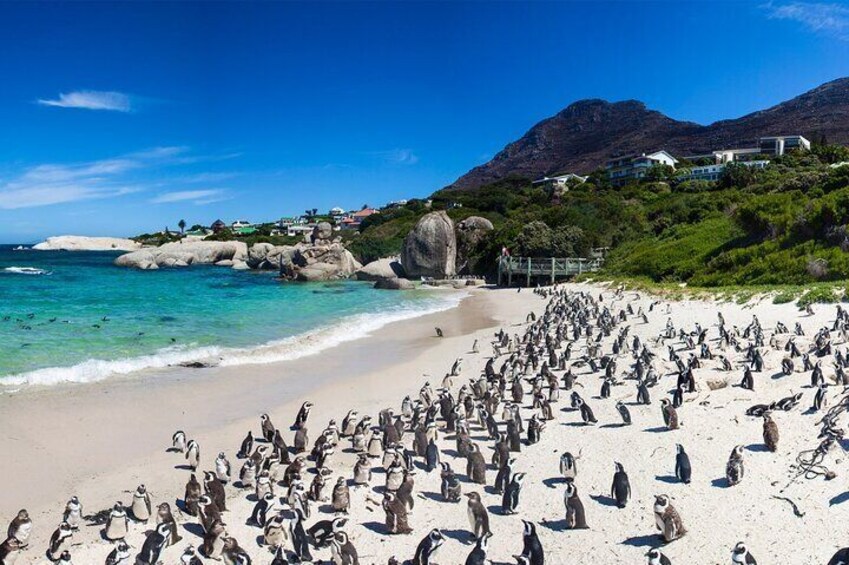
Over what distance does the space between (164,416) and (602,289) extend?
27.7 m

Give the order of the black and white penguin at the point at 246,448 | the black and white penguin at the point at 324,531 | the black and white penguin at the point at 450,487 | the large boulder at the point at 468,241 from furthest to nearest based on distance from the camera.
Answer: the large boulder at the point at 468,241 < the black and white penguin at the point at 246,448 < the black and white penguin at the point at 450,487 < the black and white penguin at the point at 324,531

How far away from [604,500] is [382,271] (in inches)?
1752

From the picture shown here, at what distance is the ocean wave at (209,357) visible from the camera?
16422mm

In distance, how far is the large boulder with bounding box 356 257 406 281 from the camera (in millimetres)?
51719

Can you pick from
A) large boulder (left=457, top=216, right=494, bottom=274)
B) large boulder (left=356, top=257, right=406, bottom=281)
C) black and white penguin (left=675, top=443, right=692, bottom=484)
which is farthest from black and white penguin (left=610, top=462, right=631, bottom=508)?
large boulder (left=457, top=216, right=494, bottom=274)

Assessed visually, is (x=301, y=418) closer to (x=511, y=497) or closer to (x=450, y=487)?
(x=450, y=487)

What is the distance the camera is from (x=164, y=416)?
1316 cm

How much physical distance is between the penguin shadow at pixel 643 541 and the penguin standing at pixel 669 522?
0.37 feet

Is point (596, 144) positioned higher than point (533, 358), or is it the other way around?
point (596, 144)

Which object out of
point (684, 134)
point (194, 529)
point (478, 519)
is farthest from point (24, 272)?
point (684, 134)

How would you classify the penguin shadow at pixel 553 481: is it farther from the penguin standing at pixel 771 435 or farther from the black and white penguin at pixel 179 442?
the black and white penguin at pixel 179 442

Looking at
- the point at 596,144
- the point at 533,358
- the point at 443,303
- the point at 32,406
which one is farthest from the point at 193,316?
the point at 596,144

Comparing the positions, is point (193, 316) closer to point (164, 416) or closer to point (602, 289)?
point (164, 416)

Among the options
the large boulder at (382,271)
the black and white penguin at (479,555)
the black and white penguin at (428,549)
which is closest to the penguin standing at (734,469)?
the black and white penguin at (479,555)
